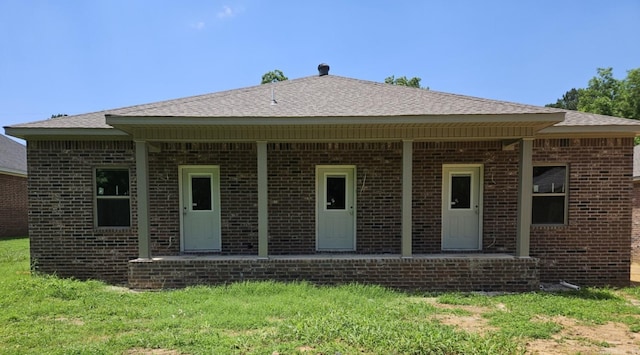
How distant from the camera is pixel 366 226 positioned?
6.86 metres

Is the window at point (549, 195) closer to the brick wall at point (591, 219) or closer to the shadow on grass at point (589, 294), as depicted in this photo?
the brick wall at point (591, 219)

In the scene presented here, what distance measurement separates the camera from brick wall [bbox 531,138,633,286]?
21.2ft

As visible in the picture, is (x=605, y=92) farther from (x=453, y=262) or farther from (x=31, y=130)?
(x=31, y=130)

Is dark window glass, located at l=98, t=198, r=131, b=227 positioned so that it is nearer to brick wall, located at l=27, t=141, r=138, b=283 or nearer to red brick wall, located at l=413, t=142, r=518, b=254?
brick wall, located at l=27, t=141, r=138, b=283

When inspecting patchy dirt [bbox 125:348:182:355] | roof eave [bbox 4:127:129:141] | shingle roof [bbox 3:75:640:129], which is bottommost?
patchy dirt [bbox 125:348:182:355]

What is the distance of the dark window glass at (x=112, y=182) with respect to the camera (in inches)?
262

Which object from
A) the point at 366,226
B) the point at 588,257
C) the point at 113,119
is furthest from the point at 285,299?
the point at 588,257

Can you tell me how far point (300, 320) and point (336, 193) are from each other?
323 centimetres

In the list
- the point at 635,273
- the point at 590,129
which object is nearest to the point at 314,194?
the point at 590,129

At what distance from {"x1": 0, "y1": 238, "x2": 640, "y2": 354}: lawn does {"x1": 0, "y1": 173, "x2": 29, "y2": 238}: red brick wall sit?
1010 centimetres

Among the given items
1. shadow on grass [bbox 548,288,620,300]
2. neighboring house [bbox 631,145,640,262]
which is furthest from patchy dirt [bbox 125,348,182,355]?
neighboring house [bbox 631,145,640,262]

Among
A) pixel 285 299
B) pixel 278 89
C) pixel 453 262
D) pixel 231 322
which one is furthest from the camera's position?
pixel 278 89

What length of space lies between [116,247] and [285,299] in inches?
151

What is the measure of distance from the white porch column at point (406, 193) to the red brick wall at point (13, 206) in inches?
603
